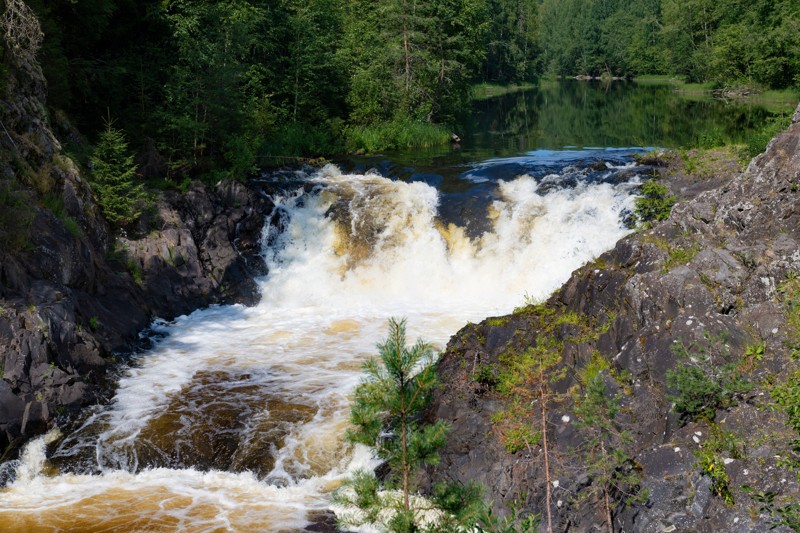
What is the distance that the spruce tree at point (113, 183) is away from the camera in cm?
1731

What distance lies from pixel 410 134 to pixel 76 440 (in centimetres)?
2381

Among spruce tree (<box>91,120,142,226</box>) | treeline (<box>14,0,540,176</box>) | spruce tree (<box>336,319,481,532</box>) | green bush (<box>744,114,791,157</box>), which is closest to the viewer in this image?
spruce tree (<box>336,319,481,532</box>)

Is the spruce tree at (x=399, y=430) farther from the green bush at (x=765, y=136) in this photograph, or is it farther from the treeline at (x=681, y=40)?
the treeline at (x=681, y=40)

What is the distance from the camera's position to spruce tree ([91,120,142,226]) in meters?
17.3

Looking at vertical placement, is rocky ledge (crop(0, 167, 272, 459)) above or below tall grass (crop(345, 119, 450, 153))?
below

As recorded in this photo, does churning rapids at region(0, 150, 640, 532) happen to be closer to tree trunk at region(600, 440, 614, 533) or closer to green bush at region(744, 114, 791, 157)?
green bush at region(744, 114, 791, 157)

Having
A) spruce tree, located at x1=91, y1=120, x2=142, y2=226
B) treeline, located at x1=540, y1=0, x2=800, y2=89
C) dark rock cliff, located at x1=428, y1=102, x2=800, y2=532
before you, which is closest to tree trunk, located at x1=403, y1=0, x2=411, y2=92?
treeline, located at x1=540, y1=0, x2=800, y2=89

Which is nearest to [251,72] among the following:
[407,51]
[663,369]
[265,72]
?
[265,72]

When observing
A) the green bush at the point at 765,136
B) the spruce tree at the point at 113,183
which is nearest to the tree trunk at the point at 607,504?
the green bush at the point at 765,136

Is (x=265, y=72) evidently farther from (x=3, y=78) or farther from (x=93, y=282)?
(x=93, y=282)

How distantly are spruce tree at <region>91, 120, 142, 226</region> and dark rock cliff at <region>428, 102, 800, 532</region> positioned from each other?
10.0 m

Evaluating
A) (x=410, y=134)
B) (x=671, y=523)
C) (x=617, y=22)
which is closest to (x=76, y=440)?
(x=671, y=523)

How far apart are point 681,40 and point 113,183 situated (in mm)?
71095

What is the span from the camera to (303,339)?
15.7m
